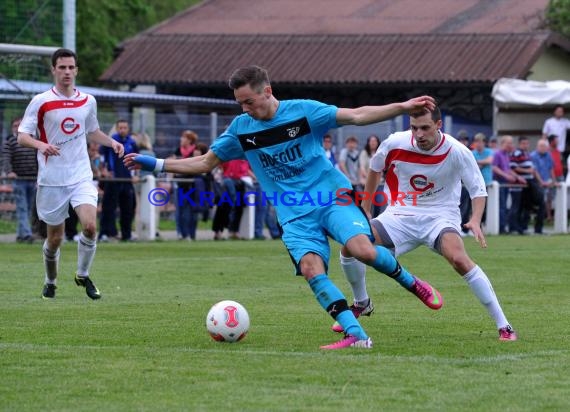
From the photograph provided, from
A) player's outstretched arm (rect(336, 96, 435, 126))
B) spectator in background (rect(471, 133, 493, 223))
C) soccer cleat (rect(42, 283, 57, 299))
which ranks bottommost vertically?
spectator in background (rect(471, 133, 493, 223))

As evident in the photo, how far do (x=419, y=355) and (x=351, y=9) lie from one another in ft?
102

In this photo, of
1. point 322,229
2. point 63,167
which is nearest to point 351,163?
point 63,167

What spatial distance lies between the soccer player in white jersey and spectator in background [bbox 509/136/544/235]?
650 inches

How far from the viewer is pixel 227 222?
24906mm

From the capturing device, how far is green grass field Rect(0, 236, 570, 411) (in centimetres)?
696

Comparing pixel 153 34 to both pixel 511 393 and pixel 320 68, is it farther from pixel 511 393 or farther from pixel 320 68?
pixel 511 393

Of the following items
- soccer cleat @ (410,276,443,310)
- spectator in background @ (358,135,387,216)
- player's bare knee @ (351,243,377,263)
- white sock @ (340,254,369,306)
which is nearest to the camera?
player's bare knee @ (351,243,377,263)

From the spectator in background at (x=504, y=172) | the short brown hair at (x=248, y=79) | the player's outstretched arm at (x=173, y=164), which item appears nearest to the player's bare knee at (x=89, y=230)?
the player's outstretched arm at (x=173, y=164)

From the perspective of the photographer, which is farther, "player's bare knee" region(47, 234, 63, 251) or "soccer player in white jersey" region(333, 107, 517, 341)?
"player's bare knee" region(47, 234, 63, 251)

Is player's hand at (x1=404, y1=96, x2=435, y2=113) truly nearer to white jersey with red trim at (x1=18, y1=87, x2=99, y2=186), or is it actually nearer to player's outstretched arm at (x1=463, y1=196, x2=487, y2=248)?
player's outstretched arm at (x1=463, y1=196, x2=487, y2=248)

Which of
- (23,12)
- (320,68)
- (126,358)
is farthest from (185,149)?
(126,358)

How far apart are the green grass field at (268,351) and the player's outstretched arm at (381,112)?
5.02 feet

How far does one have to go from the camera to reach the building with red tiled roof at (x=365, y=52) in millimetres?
33125

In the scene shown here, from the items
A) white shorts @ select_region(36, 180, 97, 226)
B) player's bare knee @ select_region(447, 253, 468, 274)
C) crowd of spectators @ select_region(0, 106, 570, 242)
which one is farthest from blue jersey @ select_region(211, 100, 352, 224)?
crowd of spectators @ select_region(0, 106, 570, 242)
